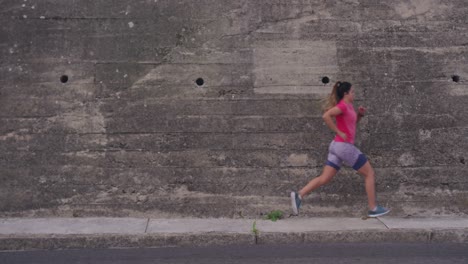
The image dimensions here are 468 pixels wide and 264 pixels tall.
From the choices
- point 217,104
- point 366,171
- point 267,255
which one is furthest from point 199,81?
point 267,255

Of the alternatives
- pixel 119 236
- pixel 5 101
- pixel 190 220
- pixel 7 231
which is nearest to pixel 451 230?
pixel 190 220

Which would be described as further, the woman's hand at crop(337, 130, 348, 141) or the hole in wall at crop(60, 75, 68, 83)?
the hole in wall at crop(60, 75, 68, 83)

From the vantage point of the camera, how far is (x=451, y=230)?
235 inches

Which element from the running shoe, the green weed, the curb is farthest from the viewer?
the green weed

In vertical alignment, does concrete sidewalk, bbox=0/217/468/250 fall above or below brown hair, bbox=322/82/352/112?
below

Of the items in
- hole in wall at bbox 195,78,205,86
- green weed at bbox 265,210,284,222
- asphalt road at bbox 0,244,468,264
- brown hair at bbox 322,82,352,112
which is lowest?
asphalt road at bbox 0,244,468,264

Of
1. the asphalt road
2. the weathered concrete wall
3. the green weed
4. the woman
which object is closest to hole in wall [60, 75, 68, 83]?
the weathered concrete wall

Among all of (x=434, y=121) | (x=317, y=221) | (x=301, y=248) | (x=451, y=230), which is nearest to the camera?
(x=301, y=248)

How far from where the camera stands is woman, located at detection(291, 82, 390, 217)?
6.09 metres

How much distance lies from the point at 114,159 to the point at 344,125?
2.84m

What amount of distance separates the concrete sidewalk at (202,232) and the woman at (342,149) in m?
0.39

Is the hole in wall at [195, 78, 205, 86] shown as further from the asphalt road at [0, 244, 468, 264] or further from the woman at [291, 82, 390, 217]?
the asphalt road at [0, 244, 468, 264]

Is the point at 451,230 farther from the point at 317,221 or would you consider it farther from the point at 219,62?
the point at 219,62

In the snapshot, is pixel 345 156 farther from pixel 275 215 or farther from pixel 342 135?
pixel 275 215
